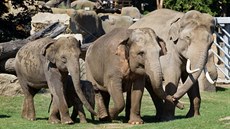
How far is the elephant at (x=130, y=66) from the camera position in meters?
10.3

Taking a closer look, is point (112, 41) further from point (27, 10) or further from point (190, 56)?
point (27, 10)

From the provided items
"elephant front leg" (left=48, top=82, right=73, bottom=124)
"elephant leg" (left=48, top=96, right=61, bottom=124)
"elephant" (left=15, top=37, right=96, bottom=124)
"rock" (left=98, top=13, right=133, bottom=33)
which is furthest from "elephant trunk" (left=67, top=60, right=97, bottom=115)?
"rock" (left=98, top=13, right=133, bottom=33)

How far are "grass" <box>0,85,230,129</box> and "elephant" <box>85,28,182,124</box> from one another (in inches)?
15.9

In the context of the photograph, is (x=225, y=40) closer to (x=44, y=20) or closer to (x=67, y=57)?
(x=44, y=20)

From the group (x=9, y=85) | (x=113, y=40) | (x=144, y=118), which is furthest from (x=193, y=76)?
(x=9, y=85)

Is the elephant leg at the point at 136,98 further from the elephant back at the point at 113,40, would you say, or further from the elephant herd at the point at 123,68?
the elephant back at the point at 113,40

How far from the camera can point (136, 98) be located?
1062 cm

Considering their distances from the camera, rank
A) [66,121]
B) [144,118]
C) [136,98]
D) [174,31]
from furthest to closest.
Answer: [144,118] < [174,31] < [136,98] < [66,121]

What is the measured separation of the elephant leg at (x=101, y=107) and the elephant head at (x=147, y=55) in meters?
1.09

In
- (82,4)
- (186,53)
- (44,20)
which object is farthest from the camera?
(82,4)

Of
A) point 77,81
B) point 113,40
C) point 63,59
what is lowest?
point 77,81

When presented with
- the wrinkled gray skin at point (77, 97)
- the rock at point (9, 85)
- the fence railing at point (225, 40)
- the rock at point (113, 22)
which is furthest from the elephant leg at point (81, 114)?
the rock at point (113, 22)

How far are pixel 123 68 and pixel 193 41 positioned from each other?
1222 millimetres

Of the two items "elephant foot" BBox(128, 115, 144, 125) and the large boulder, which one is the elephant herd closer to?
"elephant foot" BBox(128, 115, 144, 125)
